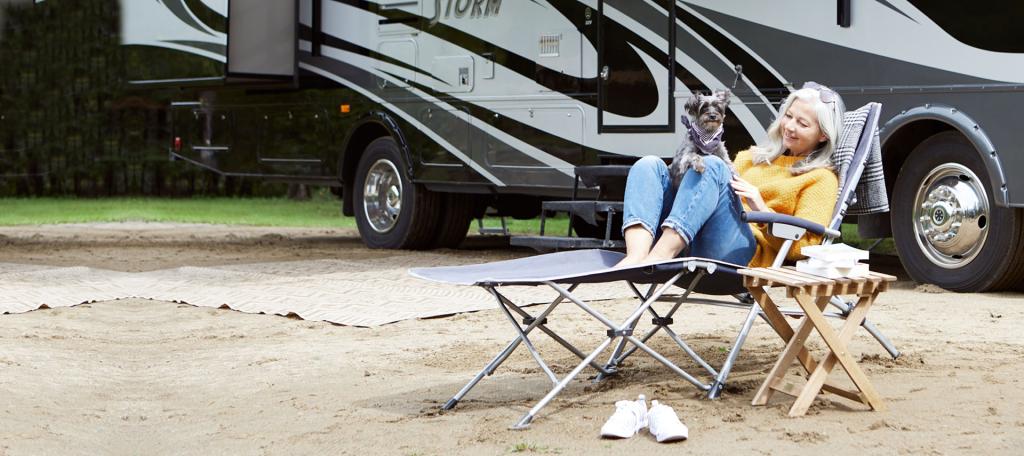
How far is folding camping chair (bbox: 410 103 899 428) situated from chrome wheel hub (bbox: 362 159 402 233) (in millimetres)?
6247

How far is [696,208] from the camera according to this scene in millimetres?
5172

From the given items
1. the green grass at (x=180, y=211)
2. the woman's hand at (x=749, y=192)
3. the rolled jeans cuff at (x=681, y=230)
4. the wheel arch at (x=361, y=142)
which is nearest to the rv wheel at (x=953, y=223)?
the woman's hand at (x=749, y=192)

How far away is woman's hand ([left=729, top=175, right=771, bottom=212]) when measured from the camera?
530 cm

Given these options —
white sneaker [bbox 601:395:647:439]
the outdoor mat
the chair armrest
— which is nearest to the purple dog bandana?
the chair armrest

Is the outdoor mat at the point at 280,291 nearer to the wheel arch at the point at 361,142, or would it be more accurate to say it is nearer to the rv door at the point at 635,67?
the rv door at the point at 635,67

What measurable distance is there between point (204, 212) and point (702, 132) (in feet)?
45.4

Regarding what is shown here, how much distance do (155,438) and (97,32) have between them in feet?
43.5

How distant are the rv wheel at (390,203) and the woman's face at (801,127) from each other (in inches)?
247

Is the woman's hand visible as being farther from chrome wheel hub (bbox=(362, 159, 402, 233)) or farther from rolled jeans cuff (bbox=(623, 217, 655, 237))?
chrome wheel hub (bbox=(362, 159, 402, 233))

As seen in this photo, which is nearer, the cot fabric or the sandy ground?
the sandy ground

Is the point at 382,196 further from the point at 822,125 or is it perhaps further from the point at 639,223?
the point at 639,223

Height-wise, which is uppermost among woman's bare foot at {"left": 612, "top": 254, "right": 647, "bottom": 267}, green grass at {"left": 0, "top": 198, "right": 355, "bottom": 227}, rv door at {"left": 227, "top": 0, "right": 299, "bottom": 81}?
rv door at {"left": 227, "top": 0, "right": 299, "bottom": 81}

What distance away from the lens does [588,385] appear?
5383 mm

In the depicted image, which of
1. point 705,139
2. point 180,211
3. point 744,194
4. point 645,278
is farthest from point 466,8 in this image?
point 180,211
